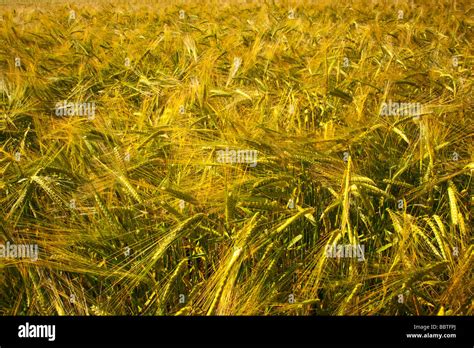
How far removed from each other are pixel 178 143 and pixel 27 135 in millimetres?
955

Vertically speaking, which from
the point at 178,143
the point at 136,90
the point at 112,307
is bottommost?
the point at 112,307

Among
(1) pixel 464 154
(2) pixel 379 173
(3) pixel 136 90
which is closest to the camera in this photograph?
(2) pixel 379 173

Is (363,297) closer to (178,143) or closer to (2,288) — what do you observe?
(178,143)

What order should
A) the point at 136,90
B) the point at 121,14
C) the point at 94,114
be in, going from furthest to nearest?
the point at 121,14 → the point at 136,90 → the point at 94,114

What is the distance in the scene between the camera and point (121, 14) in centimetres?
704

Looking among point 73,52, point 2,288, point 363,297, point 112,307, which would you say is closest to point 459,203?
point 363,297

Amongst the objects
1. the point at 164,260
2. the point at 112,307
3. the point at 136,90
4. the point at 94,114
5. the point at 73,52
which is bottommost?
the point at 112,307

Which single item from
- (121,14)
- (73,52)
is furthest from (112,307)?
(121,14)

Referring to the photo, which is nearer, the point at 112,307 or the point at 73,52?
the point at 112,307

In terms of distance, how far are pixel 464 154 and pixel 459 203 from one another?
37 cm

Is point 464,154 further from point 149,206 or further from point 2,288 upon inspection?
point 2,288

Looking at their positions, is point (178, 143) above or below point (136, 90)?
below

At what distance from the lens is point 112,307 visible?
141 centimetres

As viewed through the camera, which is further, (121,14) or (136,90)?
(121,14)
